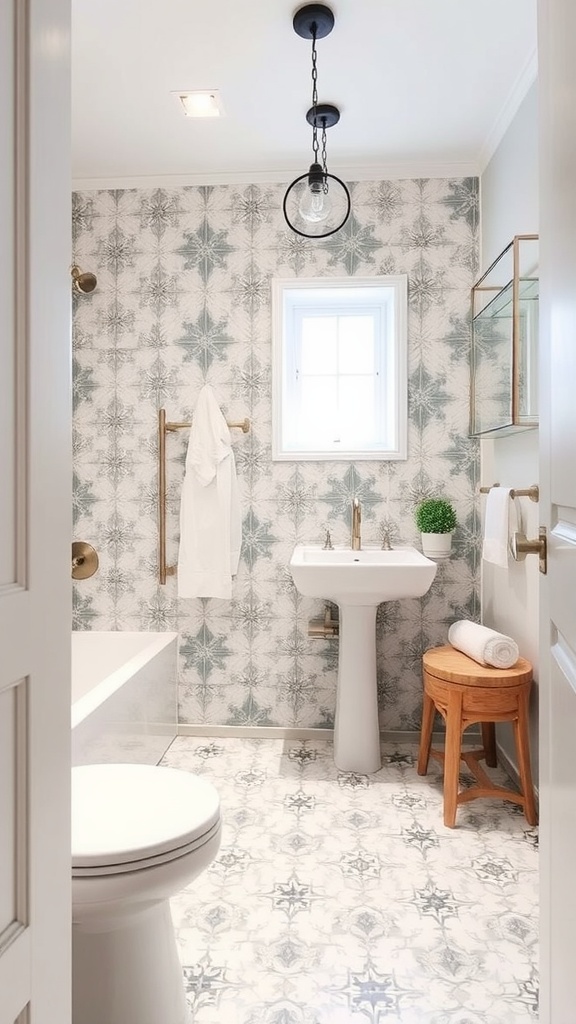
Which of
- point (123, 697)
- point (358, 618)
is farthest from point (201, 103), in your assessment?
point (123, 697)

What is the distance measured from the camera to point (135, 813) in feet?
4.22

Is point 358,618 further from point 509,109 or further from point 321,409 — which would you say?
point 509,109

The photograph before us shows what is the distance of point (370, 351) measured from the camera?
3.08 metres

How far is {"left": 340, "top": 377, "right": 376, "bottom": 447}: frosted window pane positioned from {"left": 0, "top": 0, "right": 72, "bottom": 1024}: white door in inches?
93.1

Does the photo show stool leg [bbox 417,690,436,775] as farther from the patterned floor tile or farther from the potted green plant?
the potted green plant

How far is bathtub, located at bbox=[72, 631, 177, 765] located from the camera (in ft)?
6.72

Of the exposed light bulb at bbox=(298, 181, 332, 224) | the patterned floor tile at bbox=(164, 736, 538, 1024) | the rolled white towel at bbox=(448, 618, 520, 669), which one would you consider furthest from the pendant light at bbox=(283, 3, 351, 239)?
the patterned floor tile at bbox=(164, 736, 538, 1024)

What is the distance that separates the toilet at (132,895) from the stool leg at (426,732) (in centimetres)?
134

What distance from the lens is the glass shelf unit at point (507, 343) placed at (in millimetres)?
2076

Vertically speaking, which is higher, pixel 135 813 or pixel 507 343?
pixel 507 343

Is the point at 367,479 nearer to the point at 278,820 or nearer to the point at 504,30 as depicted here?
the point at 278,820

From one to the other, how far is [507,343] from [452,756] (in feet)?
4.67

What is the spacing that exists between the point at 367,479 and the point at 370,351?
2.07ft

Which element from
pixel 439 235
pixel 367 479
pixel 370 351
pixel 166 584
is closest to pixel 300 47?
pixel 439 235
